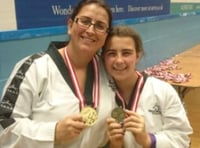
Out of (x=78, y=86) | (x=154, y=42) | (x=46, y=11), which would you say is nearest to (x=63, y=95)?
(x=78, y=86)

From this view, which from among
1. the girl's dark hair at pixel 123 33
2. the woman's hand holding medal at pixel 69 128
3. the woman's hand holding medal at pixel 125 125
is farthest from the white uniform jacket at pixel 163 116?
the woman's hand holding medal at pixel 69 128

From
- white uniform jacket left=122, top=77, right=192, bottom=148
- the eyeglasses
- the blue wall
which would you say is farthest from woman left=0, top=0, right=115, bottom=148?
the blue wall

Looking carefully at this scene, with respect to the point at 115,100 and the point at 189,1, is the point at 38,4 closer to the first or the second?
the point at 115,100

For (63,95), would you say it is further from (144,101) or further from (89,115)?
(144,101)

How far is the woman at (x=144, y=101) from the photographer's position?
141 centimetres

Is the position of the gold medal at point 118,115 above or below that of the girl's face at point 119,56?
below

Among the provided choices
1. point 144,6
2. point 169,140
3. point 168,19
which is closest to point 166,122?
point 169,140

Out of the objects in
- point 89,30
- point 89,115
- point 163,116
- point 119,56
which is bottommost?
point 163,116

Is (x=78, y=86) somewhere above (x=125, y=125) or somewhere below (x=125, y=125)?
above

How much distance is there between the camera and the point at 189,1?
14.3 ft

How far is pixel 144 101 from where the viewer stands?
1.46 metres

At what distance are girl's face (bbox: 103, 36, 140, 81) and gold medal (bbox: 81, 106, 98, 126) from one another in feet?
0.82

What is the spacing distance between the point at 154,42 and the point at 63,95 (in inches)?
91.0

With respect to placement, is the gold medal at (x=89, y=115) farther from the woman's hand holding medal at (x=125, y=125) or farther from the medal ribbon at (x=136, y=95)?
the medal ribbon at (x=136, y=95)
